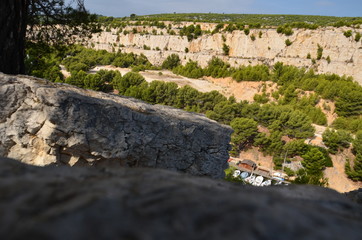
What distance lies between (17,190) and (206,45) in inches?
1398

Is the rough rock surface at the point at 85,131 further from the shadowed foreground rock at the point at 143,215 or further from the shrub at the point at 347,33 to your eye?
the shrub at the point at 347,33

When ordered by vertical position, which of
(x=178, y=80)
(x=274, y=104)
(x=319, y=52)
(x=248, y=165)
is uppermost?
(x=319, y=52)

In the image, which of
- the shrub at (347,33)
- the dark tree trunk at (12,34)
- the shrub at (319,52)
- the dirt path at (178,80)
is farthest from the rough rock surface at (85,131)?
the shrub at (347,33)

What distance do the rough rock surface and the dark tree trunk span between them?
2.17 ft

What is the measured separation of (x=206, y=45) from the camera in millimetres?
34938

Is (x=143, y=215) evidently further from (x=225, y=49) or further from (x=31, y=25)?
(x=225, y=49)

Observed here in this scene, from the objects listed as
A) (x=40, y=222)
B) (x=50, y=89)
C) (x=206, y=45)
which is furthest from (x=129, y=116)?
(x=206, y=45)

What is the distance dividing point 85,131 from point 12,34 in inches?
97.0

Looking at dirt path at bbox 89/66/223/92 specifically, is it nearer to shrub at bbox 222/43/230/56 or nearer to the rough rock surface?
shrub at bbox 222/43/230/56

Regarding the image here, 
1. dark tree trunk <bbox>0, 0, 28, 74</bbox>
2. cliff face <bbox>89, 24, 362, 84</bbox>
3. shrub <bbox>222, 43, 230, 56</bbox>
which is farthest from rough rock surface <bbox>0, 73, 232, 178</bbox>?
shrub <bbox>222, 43, 230, 56</bbox>

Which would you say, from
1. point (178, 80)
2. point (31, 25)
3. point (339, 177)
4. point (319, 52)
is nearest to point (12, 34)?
point (31, 25)

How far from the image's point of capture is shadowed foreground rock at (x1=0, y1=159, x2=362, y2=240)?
3.54 ft

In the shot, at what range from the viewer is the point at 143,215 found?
3.94ft

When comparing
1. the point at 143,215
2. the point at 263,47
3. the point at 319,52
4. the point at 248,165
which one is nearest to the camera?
the point at 143,215
